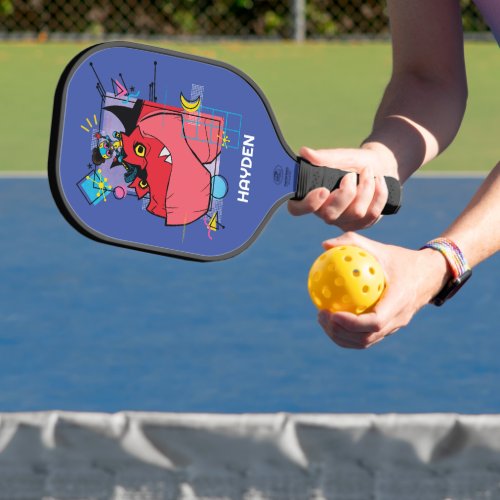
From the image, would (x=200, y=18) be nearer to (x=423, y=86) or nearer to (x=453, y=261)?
(x=423, y=86)

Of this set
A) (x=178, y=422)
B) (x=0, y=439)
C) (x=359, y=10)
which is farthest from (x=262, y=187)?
(x=359, y=10)

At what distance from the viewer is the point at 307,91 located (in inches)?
379

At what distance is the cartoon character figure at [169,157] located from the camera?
94.0 inches

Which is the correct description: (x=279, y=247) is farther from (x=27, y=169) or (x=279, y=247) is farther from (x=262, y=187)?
(x=262, y=187)

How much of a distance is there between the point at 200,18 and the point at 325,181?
10376 millimetres

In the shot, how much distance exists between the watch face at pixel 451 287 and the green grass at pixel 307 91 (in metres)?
5.04

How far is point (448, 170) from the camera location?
714cm

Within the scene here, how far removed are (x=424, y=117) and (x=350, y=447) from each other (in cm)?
67

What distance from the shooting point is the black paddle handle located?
7.88ft

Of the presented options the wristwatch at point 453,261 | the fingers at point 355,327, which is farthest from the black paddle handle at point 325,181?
the fingers at point 355,327

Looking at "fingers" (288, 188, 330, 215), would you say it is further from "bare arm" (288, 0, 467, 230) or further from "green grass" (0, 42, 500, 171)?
"green grass" (0, 42, 500, 171)

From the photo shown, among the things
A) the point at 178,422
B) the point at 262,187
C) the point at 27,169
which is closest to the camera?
the point at 178,422

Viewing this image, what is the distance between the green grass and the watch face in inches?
198

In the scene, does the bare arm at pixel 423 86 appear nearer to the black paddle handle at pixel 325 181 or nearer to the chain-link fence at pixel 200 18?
the black paddle handle at pixel 325 181
